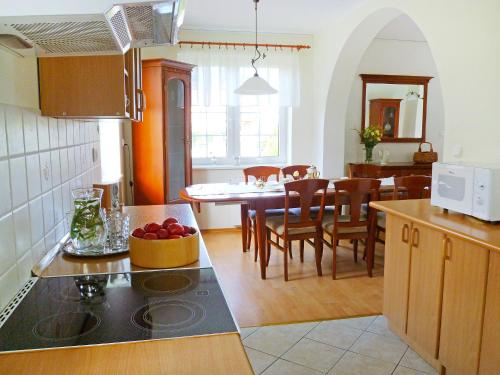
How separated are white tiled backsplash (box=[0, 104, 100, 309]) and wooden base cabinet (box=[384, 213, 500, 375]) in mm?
1659

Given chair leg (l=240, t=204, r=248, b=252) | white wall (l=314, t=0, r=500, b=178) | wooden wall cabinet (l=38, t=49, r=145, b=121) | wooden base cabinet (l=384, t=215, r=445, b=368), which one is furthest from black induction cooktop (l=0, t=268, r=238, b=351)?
chair leg (l=240, t=204, r=248, b=252)

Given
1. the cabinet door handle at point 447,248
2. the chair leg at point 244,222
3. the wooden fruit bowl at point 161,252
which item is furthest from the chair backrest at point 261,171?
the wooden fruit bowl at point 161,252

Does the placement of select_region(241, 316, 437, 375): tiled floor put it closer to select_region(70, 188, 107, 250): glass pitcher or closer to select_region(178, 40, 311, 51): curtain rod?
select_region(70, 188, 107, 250): glass pitcher

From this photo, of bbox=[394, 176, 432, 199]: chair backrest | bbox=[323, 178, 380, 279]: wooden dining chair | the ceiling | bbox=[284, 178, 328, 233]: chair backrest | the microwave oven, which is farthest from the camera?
the ceiling

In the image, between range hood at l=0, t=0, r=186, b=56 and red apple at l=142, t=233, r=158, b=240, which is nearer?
range hood at l=0, t=0, r=186, b=56

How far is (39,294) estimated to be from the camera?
1148 mm

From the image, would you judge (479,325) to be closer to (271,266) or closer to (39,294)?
(39,294)

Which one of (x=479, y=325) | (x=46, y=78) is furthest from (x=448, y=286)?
(x=46, y=78)

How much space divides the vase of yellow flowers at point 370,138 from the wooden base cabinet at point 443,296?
9.20 feet

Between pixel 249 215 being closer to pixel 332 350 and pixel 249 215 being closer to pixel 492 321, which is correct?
pixel 332 350

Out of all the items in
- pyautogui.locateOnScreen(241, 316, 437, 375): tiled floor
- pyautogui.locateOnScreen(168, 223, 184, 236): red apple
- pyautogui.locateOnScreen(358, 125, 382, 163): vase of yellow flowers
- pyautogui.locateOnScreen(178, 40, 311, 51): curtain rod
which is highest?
pyautogui.locateOnScreen(178, 40, 311, 51): curtain rod

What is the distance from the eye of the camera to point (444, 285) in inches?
78.8

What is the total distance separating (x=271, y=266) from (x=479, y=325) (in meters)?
2.20

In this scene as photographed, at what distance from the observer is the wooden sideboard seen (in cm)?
469
